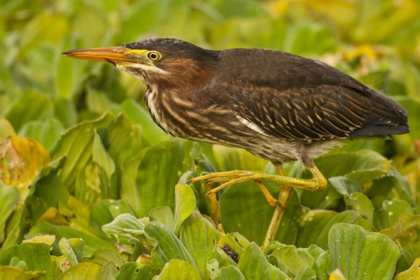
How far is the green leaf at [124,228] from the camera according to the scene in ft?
12.4

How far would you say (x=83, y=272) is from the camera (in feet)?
11.0

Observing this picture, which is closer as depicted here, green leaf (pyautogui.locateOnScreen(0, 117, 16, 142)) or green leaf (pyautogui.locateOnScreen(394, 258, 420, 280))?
green leaf (pyautogui.locateOnScreen(394, 258, 420, 280))

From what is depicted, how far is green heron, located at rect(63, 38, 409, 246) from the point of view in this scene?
4.23 meters

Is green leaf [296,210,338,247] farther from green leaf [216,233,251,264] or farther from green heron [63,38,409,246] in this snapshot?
green leaf [216,233,251,264]

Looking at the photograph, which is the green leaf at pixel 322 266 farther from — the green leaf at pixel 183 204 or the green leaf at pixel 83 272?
the green leaf at pixel 83 272

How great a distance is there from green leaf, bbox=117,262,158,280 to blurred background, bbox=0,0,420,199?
1690mm

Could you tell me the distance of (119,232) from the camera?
3.82m

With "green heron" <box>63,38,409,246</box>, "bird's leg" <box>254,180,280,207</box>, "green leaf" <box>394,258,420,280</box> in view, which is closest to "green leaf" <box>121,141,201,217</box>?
"green heron" <box>63,38,409,246</box>

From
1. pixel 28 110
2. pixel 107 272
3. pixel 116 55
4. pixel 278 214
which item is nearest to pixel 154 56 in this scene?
pixel 116 55

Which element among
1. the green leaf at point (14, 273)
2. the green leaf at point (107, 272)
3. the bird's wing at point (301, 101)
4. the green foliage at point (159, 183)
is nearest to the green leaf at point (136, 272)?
the green foliage at point (159, 183)

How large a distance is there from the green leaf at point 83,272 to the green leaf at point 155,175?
3.61ft

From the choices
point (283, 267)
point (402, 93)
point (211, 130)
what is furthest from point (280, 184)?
point (402, 93)

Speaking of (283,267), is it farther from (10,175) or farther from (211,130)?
(10,175)

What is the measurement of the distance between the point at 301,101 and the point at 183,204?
3.52ft
